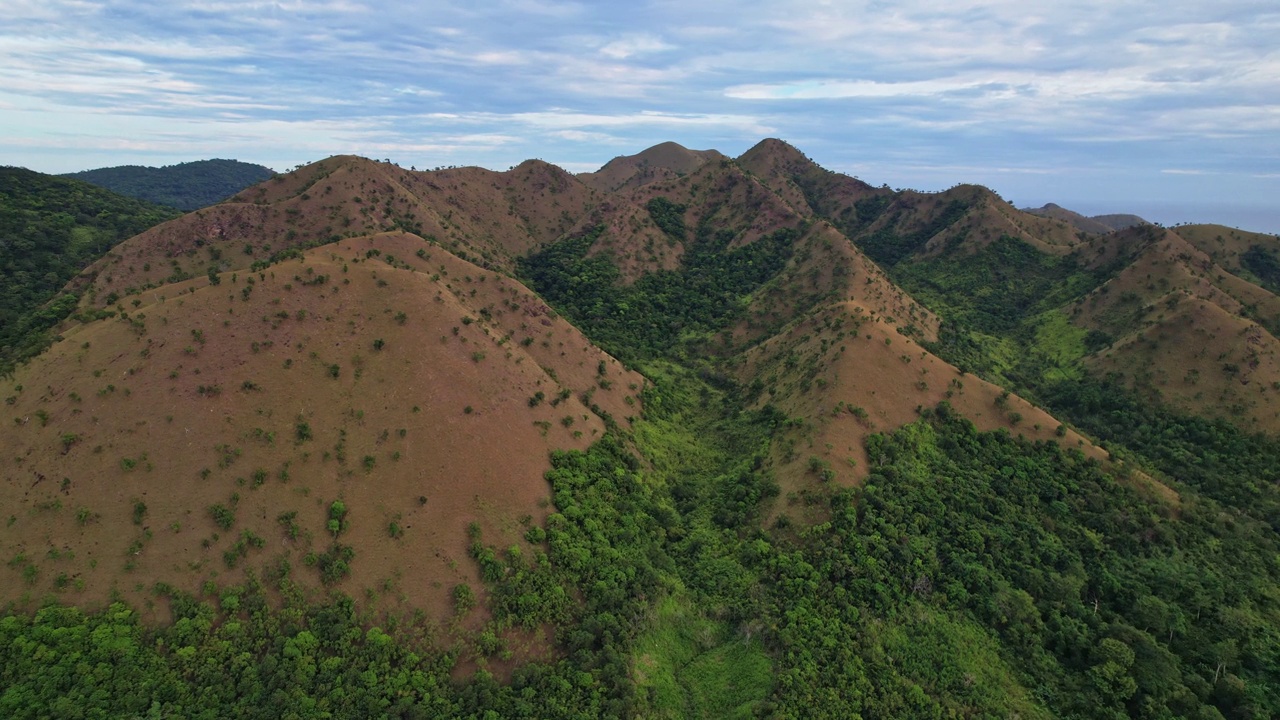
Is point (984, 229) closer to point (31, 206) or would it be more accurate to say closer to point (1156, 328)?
point (1156, 328)

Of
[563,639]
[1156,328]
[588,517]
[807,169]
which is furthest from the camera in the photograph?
[807,169]

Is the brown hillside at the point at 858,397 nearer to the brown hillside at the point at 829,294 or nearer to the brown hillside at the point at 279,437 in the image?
the brown hillside at the point at 829,294

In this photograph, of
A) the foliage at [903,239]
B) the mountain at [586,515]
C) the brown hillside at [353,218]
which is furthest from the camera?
the foliage at [903,239]

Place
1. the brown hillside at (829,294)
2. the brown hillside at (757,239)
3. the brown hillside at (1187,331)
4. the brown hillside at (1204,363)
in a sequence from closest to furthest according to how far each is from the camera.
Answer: the brown hillside at (1204,363) → the brown hillside at (1187,331) → the brown hillside at (829,294) → the brown hillside at (757,239)

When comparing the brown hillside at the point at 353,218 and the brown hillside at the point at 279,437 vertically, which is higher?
the brown hillside at the point at 353,218

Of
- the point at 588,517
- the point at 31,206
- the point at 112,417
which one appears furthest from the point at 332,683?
the point at 31,206

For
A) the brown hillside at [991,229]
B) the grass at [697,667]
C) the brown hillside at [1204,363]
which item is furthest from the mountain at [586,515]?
the brown hillside at [991,229]

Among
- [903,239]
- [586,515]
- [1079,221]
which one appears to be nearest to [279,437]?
[586,515]

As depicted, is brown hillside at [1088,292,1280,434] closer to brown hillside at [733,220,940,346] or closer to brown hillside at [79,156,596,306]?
brown hillside at [733,220,940,346]
